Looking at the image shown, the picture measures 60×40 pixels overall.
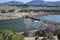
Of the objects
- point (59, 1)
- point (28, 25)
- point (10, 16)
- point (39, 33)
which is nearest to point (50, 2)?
point (59, 1)

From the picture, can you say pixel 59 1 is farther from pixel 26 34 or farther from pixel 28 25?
pixel 26 34

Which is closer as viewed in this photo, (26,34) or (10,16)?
(26,34)

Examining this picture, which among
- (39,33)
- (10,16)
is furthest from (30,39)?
(10,16)

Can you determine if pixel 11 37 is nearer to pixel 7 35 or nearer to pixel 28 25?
pixel 7 35

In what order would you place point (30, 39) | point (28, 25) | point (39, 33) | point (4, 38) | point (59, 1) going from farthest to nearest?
point (59, 1), point (28, 25), point (39, 33), point (30, 39), point (4, 38)

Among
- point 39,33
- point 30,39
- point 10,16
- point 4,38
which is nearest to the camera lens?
point 4,38

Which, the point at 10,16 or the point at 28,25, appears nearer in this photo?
the point at 28,25

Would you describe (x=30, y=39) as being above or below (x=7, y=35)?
below

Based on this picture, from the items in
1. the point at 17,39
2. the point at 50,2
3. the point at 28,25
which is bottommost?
the point at 50,2

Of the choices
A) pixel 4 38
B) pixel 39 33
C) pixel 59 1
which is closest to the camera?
pixel 4 38
